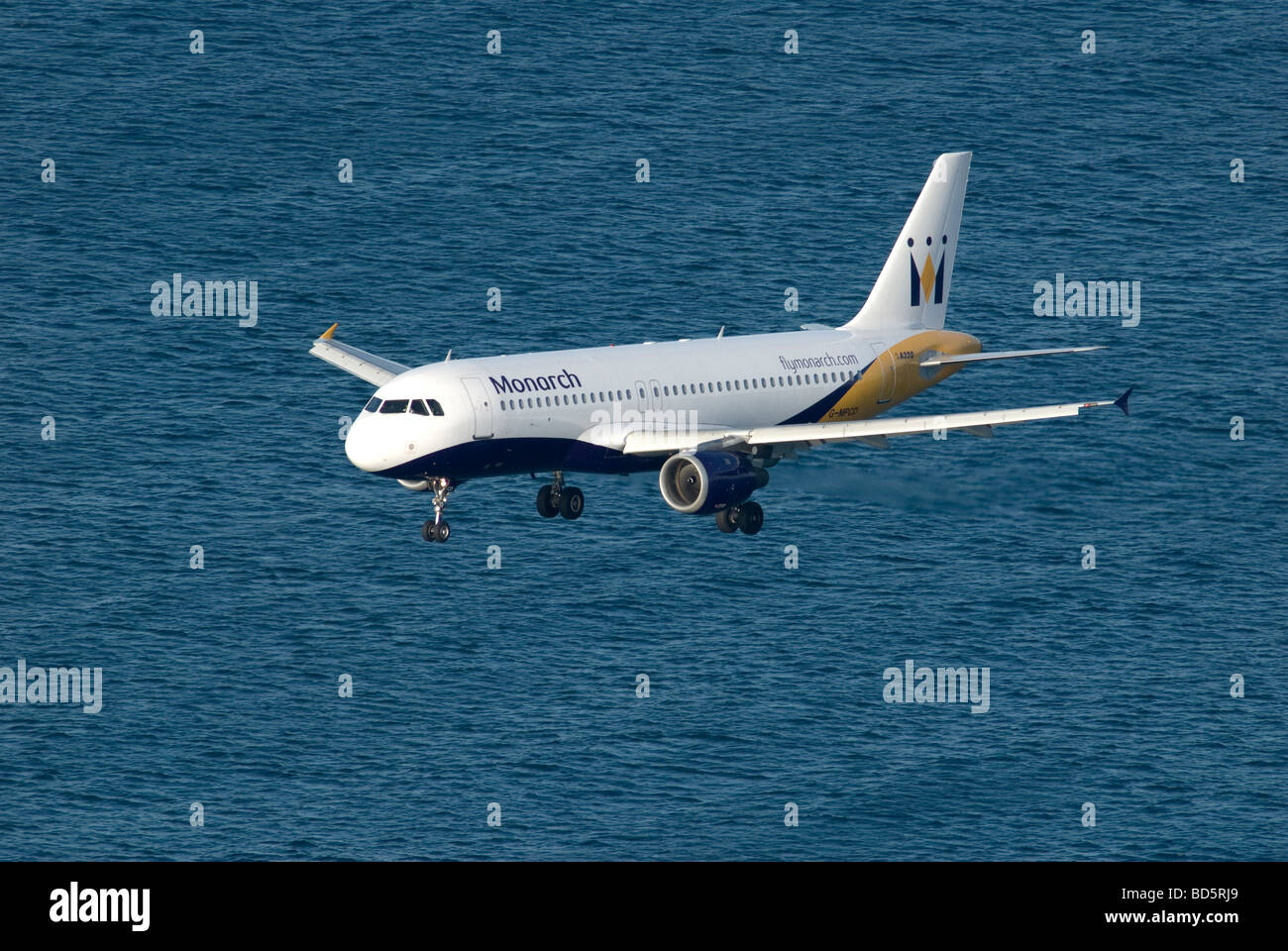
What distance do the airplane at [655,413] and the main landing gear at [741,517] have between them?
0.28 feet

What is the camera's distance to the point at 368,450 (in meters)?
88.4

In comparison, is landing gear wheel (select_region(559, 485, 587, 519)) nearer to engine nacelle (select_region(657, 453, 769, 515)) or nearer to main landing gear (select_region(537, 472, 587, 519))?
main landing gear (select_region(537, 472, 587, 519))

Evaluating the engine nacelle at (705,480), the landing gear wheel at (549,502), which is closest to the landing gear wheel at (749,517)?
the engine nacelle at (705,480)

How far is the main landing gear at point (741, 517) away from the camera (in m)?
96.2

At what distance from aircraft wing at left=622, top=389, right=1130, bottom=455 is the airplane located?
76 millimetres

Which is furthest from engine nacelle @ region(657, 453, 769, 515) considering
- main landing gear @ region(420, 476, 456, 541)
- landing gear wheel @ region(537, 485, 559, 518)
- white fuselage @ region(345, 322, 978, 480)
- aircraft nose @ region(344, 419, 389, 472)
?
aircraft nose @ region(344, 419, 389, 472)

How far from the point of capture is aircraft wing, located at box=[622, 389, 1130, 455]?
89.9 m
